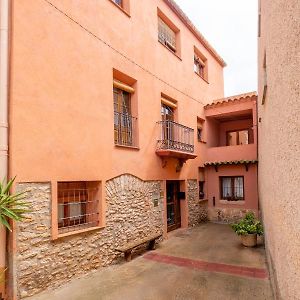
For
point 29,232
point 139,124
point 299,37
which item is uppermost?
point 139,124

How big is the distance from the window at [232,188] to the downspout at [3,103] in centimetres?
1187

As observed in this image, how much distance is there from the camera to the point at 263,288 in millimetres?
5852

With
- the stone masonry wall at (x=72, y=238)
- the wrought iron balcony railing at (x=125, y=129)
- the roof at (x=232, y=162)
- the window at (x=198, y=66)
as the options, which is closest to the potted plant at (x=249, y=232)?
the stone masonry wall at (x=72, y=238)

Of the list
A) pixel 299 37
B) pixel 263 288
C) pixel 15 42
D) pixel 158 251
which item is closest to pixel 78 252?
pixel 158 251

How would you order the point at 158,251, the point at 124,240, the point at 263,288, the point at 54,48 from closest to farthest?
1. the point at 263,288
2. the point at 54,48
3. the point at 124,240
4. the point at 158,251

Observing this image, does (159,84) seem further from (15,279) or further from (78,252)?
(15,279)

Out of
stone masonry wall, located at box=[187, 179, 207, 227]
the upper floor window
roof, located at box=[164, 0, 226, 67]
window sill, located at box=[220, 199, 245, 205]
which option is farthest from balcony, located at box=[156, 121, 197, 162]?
roof, located at box=[164, 0, 226, 67]

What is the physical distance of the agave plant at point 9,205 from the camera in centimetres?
495

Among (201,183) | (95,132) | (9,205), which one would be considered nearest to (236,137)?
(201,183)

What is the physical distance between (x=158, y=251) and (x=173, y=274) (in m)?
2.19

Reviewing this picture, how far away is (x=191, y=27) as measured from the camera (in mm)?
13758

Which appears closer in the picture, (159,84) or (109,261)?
(109,261)

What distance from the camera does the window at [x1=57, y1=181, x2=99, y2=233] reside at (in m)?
6.73

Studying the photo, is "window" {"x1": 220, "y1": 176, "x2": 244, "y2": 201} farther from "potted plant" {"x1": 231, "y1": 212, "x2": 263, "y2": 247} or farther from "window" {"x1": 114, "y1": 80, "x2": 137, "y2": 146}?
"window" {"x1": 114, "y1": 80, "x2": 137, "y2": 146}
